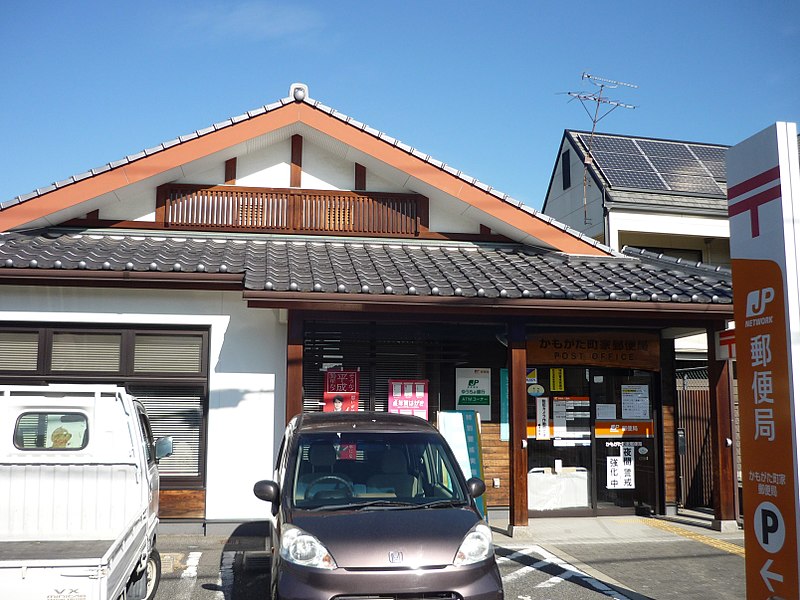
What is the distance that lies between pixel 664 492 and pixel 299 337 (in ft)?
19.4

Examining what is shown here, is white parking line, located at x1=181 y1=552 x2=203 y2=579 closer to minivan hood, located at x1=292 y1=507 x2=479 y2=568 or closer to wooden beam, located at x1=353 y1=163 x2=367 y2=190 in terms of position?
minivan hood, located at x1=292 y1=507 x2=479 y2=568

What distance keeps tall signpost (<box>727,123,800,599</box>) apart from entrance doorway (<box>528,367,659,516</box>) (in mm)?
5308

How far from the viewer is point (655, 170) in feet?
63.4

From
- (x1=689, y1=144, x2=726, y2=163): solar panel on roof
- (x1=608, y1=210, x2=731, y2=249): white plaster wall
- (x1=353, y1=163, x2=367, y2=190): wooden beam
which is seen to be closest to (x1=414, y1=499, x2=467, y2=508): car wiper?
(x1=353, y1=163, x2=367, y2=190): wooden beam

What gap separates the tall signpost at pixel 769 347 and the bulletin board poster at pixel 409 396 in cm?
521

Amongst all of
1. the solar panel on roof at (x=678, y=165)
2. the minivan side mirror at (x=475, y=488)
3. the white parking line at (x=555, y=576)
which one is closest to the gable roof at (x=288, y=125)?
the white parking line at (x=555, y=576)

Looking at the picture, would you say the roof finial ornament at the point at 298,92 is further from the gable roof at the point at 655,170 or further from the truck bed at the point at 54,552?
the gable roof at the point at 655,170

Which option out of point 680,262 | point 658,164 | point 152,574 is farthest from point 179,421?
point 658,164

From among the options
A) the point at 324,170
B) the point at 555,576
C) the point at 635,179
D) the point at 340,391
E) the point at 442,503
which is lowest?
the point at 555,576

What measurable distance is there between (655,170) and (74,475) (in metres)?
17.0

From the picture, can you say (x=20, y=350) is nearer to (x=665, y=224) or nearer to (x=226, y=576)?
(x=226, y=576)

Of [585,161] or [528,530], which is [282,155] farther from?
[585,161]

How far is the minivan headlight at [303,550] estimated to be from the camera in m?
5.12

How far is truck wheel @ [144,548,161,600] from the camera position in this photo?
659 cm
